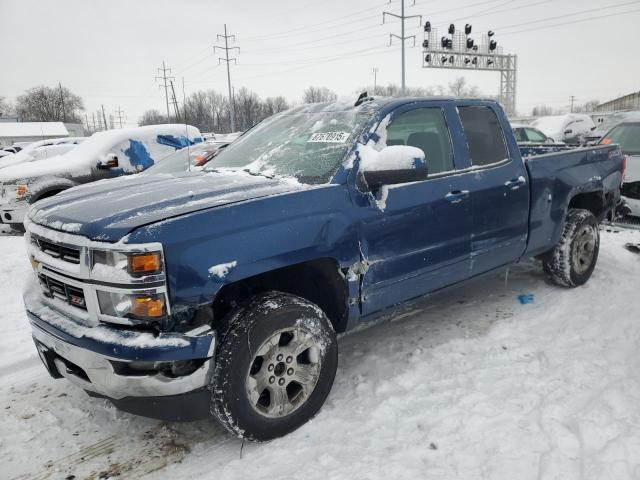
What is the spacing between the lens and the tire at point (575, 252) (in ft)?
15.5

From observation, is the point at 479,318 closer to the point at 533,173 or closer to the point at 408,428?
the point at 533,173

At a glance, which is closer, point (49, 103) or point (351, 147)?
point (351, 147)

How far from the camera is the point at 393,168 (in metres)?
2.85

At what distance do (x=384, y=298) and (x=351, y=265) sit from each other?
425 mm

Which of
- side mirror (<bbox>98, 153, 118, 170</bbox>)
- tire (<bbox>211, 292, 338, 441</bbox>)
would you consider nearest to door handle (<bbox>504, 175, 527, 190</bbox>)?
tire (<bbox>211, 292, 338, 441</bbox>)

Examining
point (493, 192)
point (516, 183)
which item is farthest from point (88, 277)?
point (516, 183)

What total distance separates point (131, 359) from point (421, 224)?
6.38 ft

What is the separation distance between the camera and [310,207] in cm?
272

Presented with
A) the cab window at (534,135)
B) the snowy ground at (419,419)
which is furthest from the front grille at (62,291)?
the cab window at (534,135)

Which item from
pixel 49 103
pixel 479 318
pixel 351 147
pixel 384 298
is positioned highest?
pixel 49 103

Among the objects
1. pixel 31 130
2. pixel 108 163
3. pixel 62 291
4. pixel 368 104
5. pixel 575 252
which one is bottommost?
pixel 575 252

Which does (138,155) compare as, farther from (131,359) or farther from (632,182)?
(632,182)

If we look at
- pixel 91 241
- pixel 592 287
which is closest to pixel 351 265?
pixel 91 241

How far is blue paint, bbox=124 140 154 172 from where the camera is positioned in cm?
886
